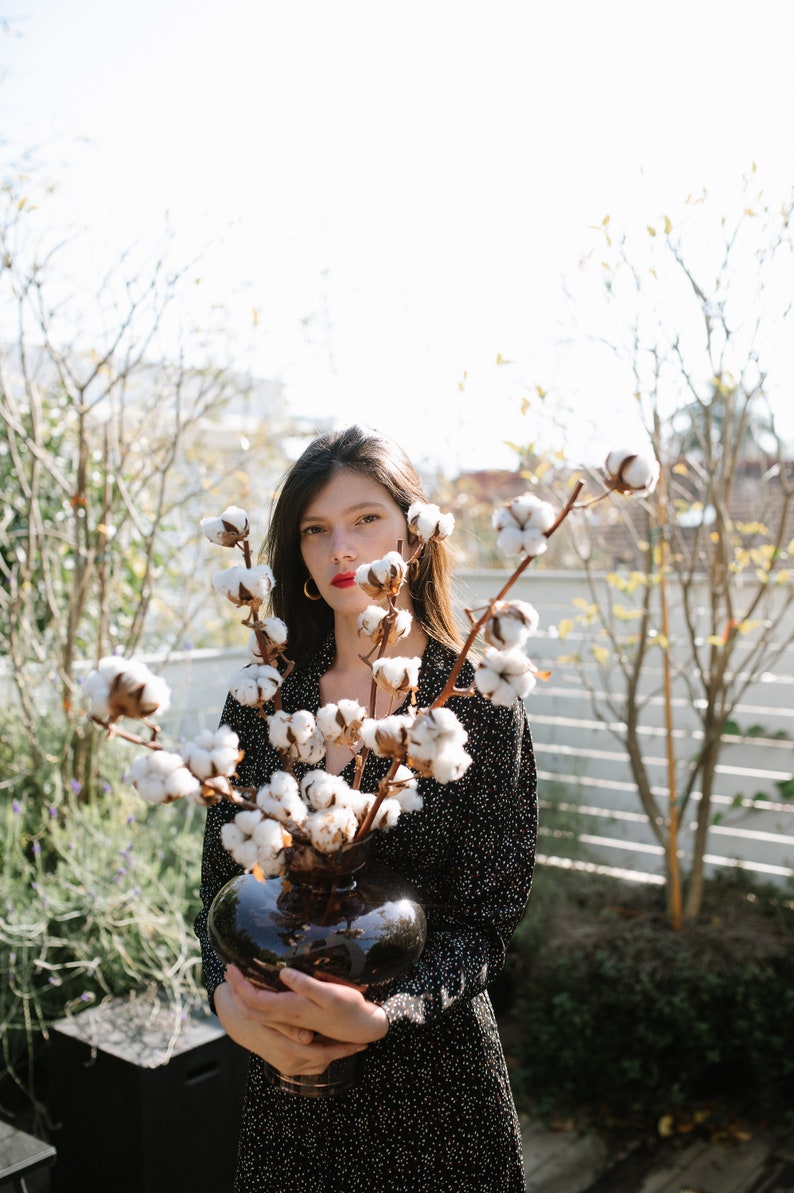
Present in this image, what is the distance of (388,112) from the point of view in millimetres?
3424

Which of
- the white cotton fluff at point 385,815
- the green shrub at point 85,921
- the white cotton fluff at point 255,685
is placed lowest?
the green shrub at point 85,921

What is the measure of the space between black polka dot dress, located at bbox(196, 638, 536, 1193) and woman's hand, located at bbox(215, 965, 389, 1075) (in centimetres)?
24

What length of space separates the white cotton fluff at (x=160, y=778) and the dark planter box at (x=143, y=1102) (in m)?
1.48

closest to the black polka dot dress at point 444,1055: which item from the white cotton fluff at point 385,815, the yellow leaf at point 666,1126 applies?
the white cotton fluff at point 385,815

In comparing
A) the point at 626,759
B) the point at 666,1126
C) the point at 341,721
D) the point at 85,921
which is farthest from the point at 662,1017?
the point at 341,721

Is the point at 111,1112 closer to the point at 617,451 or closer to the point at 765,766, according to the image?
the point at 617,451

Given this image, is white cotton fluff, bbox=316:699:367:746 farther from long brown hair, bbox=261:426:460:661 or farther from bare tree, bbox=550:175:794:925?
bare tree, bbox=550:175:794:925

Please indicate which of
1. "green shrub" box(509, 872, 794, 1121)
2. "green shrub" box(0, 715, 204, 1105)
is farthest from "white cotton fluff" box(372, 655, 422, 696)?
"green shrub" box(509, 872, 794, 1121)

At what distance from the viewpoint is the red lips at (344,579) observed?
1163 millimetres

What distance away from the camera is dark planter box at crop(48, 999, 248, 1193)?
188cm

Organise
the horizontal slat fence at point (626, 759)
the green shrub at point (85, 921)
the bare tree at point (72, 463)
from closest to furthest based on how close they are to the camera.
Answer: the green shrub at point (85, 921)
the bare tree at point (72, 463)
the horizontal slat fence at point (626, 759)

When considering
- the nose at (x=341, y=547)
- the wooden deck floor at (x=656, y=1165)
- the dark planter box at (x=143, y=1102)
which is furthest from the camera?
the wooden deck floor at (x=656, y=1165)

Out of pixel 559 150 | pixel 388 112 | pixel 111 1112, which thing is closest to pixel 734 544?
pixel 559 150

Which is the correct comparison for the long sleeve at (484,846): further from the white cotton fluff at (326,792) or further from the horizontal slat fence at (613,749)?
the horizontal slat fence at (613,749)
